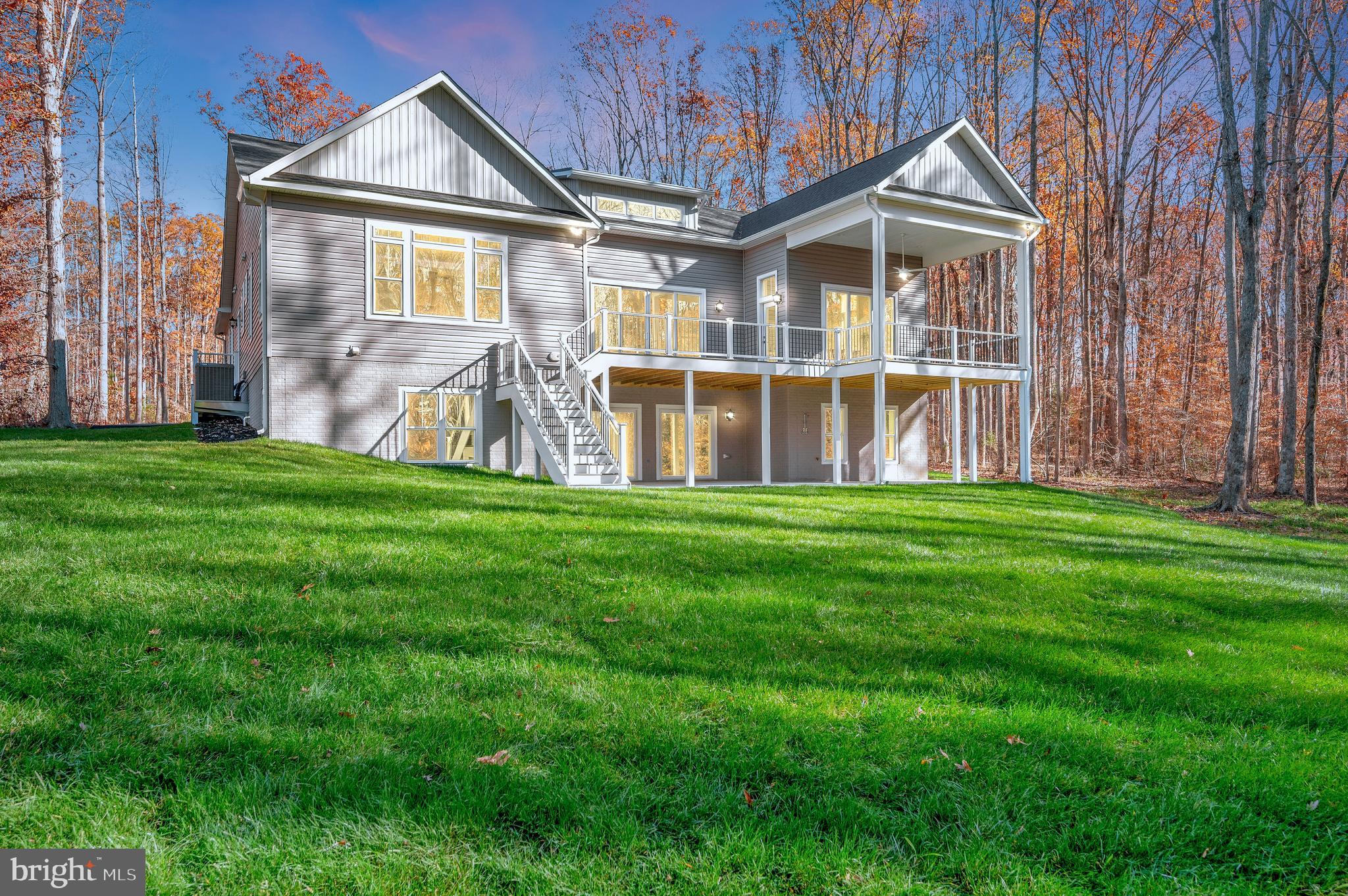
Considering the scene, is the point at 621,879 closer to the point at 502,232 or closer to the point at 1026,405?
the point at 502,232

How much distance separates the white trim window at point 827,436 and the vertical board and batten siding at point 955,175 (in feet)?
18.1

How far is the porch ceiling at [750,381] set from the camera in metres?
16.7

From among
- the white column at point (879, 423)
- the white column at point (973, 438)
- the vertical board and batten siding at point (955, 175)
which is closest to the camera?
the white column at point (879, 423)

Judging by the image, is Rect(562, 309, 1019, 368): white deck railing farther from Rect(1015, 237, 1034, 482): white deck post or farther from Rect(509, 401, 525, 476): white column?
Rect(509, 401, 525, 476): white column

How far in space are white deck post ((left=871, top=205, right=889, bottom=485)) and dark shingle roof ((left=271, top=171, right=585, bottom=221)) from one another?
6207mm

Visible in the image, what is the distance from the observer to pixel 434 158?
1438 centimetres

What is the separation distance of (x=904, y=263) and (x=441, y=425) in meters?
12.5

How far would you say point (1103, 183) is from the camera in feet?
75.7

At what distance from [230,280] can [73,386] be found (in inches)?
927

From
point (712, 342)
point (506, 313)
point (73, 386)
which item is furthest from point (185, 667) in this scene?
point (73, 386)

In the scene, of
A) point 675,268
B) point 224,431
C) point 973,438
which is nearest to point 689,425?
point 675,268

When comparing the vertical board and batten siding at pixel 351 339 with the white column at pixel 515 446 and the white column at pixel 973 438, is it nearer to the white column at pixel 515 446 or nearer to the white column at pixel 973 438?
the white column at pixel 515 446

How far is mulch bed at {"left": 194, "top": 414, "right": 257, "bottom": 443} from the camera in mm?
13195

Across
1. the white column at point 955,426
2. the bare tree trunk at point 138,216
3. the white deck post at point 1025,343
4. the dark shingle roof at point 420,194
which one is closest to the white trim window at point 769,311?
the white column at point 955,426
